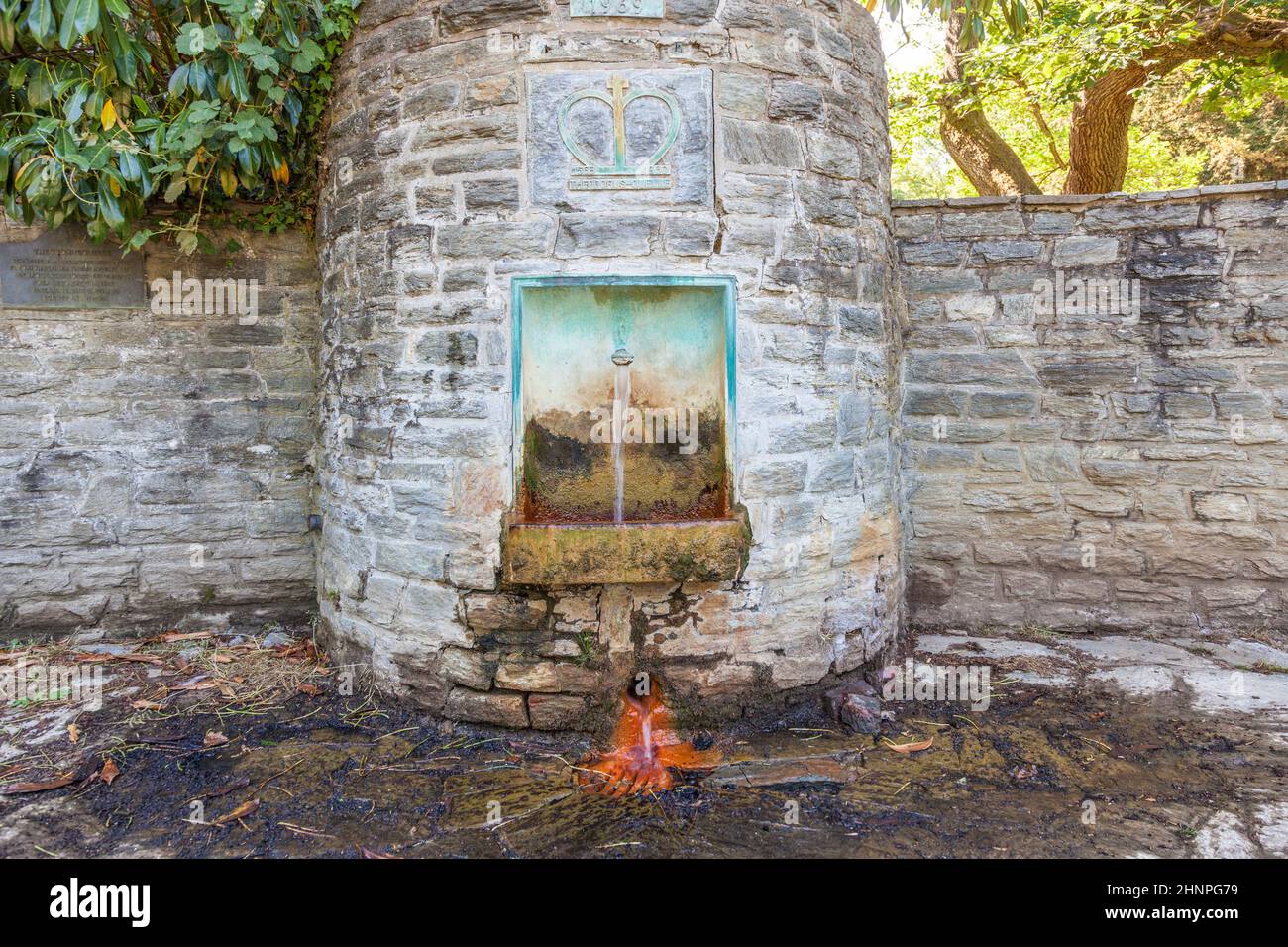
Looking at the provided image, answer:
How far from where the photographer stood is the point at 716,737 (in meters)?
3.22

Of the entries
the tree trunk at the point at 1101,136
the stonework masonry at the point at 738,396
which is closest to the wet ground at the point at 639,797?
the stonework masonry at the point at 738,396

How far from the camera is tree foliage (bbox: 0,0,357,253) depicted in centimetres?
334

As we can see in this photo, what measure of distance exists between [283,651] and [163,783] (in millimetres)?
1167

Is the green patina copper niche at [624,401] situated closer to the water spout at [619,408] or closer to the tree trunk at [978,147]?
Answer: the water spout at [619,408]

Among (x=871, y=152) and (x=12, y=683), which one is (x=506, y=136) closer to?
(x=871, y=152)

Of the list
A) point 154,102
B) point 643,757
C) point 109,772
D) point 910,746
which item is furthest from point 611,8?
point 109,772

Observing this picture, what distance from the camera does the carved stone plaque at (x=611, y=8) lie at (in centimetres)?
312

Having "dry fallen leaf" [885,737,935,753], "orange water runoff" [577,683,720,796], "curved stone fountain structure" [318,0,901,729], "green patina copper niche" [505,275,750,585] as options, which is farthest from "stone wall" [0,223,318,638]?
"dry fallen leaf" [885,737,935,753]

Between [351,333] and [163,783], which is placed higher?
[351,333]

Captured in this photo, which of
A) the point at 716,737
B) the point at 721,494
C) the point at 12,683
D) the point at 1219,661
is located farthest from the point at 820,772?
the point at 12,683

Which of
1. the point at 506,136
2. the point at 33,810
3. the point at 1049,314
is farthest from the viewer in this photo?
the point at 1049,314

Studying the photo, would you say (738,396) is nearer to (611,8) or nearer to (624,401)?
(624,401)

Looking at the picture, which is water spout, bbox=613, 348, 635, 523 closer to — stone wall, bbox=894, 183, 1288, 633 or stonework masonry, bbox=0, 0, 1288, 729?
stonework masonry, bbox=0, 0, 1288, 729

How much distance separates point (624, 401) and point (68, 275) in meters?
2.78
